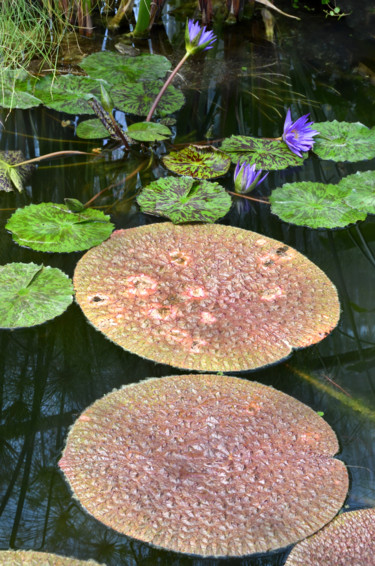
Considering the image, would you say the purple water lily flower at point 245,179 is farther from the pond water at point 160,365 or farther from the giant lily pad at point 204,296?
the giant lily pad at point 204,296

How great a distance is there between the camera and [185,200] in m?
2.48

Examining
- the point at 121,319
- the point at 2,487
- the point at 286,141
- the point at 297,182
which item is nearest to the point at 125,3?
the point at 286,141

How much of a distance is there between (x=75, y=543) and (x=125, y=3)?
11.8 feet

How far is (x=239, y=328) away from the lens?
193cm

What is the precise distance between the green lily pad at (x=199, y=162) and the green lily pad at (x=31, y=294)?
0.84m

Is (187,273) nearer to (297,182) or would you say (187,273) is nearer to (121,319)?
(121,319)

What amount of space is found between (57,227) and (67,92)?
1166 millimetres

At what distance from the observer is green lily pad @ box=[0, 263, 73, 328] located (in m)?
1.92

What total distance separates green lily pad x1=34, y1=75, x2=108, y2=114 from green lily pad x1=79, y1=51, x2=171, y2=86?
0.11m

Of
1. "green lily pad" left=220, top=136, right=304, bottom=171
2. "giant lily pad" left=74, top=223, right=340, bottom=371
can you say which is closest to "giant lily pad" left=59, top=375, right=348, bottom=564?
"giant lily pad" left=74, top=223, right=340, bottom=371

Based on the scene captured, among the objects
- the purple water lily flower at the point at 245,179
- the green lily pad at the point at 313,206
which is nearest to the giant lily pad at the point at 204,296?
the green lily pad at the point at 313,206

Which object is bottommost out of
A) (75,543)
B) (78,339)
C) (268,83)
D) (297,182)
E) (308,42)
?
(75,543)

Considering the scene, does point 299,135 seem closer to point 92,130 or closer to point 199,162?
point 199,162

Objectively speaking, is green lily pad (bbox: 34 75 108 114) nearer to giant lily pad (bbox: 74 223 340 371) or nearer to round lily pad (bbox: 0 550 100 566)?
giant lily pad (bbox: 74 223 340 371)
